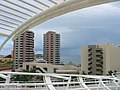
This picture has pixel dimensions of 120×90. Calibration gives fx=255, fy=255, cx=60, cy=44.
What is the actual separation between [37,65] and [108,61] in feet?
53.9

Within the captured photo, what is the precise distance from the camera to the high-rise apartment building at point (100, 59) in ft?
184

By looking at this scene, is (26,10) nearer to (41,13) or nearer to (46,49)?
(41,13)

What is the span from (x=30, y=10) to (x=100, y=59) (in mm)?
41312

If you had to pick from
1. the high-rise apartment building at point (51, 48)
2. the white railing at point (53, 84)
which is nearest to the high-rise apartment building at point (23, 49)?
the high-rise apartment building at point (51, 48)

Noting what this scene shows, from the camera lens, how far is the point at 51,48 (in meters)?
93.5

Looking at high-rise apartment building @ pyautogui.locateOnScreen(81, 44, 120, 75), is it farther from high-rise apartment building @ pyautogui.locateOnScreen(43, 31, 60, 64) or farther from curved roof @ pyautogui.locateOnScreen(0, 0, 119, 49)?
curved roof @ pyautogui.locateOnScreen(0, 0, 119, 49)

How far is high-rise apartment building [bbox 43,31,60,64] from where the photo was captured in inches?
3585

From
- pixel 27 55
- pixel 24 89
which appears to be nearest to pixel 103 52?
pixel 27 55

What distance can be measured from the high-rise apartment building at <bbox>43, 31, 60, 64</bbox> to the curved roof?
6986 centimetres

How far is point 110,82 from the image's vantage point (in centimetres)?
1766

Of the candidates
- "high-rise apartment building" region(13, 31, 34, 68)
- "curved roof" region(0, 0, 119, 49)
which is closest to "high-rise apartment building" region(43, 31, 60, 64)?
"high-rise apartment building" region(13, 31, 34, 68)

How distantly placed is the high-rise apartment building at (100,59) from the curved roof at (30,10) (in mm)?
37602

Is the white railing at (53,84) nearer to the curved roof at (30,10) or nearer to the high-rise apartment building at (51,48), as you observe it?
the curved roof at (30,10)

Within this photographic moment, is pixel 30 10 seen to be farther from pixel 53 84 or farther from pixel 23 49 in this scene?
pixel 23 49
